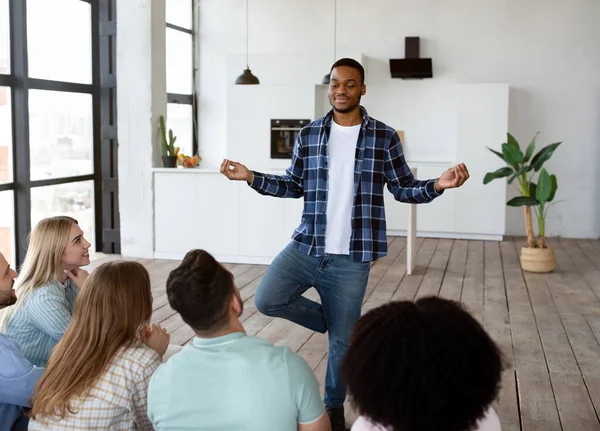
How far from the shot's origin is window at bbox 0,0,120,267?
20.6 feet

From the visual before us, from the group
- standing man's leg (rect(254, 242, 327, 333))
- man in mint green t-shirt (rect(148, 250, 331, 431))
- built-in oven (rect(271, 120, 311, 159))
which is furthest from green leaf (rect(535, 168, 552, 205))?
man in mint green t-shirt (rect(148, 250, 331, 431))

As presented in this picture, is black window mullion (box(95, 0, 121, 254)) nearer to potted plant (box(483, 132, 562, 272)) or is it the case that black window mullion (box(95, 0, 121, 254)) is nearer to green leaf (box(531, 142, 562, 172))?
potted plant (box(483, 132, 562, 272))

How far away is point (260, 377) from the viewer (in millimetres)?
1712

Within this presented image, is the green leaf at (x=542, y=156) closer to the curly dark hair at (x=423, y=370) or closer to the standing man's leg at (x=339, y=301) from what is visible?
the standing man's leg at (x=339, y=301)

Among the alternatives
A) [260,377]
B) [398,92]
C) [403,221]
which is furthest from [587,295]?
[260,377]

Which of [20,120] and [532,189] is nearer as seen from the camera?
[20,120]

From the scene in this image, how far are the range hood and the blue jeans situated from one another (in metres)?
6.23

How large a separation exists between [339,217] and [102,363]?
126cm

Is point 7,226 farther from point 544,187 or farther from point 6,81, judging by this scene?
point 544,187

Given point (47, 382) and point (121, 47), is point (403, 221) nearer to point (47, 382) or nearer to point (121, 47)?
point (121, 47)

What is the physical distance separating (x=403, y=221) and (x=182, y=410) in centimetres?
735

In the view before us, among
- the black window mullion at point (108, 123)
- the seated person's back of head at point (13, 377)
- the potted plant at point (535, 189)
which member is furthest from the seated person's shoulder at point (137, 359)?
the black window mullion at point (108, 123)

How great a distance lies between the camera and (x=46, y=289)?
2.57m

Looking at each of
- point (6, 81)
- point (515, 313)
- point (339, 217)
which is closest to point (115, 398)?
point (339, 217)
